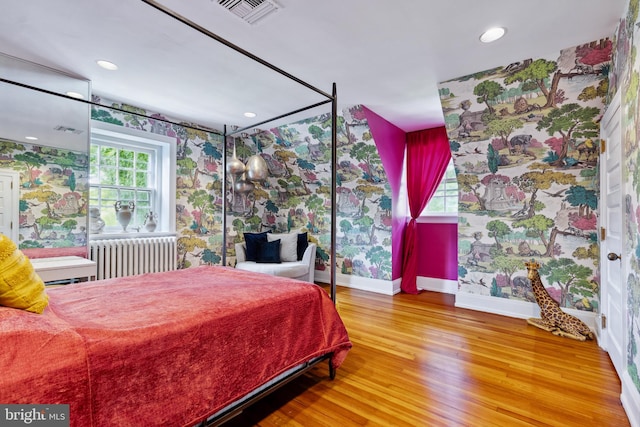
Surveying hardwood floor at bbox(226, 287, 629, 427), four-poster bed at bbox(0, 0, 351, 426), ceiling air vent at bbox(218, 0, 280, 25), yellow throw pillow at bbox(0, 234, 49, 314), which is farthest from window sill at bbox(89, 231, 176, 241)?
ceiling air vent at bbox(218, 0, 280, 25)

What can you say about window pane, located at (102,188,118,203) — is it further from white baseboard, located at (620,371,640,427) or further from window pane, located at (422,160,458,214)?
white baseboard, located at (620,371,640,427)

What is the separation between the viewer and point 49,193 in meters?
2.92

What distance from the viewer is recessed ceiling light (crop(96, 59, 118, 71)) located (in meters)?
2.64

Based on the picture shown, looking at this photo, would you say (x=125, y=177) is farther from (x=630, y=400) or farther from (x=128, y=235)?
(x=630, y=400)

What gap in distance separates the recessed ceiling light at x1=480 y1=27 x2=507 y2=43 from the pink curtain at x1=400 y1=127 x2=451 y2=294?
1.96m

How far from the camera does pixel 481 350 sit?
8.11 feet

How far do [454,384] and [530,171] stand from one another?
2308 millimetres

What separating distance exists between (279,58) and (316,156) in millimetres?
2049

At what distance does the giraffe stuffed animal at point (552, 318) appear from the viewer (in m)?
2.72

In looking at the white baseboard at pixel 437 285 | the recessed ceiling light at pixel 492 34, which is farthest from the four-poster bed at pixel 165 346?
the white baseboard at pixel 437 285

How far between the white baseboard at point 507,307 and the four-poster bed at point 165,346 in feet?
7.28

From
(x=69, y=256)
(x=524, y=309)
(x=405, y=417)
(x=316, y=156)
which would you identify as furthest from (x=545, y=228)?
(x=69, y=256)

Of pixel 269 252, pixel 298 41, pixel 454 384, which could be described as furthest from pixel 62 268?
pixel 454 384

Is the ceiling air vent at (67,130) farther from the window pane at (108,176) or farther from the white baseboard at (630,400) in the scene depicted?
the white baseboard at (630,400)
